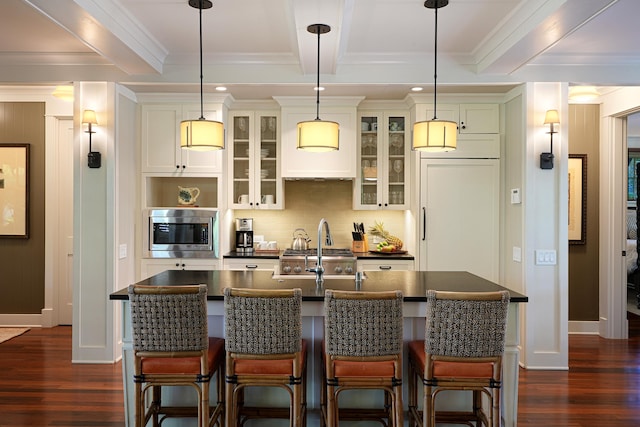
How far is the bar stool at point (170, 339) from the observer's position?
97.5 inches

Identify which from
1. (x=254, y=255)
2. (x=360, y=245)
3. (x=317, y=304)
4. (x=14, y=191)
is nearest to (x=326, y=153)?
(x=360, y=245)

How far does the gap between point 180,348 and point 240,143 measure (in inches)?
122

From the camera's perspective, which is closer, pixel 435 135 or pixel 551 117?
pixel 435 135

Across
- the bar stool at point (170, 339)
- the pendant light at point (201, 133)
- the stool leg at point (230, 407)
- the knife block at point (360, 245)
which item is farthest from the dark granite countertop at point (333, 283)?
the knife block at point (360, 245)

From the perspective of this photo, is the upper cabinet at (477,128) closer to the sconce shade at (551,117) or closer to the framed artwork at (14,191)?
the sconce shade at (551,117)

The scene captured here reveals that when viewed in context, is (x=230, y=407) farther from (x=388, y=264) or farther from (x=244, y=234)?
(x=244, y=234)

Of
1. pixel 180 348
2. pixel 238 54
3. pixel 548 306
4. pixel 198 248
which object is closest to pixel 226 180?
pixel 198 248

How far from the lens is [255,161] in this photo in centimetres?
524

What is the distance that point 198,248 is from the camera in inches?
193

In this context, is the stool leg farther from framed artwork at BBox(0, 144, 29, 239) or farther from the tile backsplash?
framed artwork at BBox(0, 144, 29, 239)

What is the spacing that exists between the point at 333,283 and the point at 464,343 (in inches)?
41.0

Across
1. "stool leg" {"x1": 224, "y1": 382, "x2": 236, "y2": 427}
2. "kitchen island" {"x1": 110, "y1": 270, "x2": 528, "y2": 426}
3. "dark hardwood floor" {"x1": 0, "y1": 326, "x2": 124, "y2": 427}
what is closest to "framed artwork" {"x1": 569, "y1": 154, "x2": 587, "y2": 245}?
"kitchen island" {"x1": 110, "y1": 270, "x2": 528, "y2": 426}

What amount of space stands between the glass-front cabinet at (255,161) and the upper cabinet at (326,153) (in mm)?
176

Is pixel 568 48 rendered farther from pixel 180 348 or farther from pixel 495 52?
pixel 180 348
